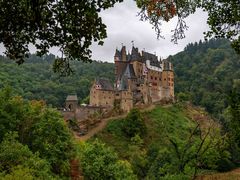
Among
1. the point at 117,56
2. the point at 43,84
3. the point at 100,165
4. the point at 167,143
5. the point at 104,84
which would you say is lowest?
the point at 100,165

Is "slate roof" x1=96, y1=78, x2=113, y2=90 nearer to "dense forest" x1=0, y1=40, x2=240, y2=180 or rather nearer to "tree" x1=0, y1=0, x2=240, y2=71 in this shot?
"dense forest" x1=0, y1=40, x2=240, y2=180

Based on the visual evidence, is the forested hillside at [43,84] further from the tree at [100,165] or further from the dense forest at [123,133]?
the tree at [100,165]

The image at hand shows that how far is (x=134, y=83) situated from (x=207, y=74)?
6812 cm

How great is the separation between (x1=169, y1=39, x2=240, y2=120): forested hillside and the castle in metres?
6.87

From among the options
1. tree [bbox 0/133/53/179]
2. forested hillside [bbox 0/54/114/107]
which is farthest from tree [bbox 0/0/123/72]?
forested hillside [bbox 0/54/114/107]

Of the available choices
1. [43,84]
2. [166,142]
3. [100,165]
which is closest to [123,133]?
[166,142]

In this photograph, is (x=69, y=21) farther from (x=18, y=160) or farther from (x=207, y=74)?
(x=207, y=74)

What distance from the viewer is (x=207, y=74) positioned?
455 ft

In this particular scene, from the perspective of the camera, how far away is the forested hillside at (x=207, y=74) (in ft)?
356

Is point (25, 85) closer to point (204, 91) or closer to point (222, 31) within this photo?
point (204, 91)

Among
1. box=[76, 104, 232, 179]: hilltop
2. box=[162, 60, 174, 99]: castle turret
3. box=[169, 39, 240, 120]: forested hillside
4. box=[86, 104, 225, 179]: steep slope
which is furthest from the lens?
box=[169, 39, 240, 120]: forested hillside

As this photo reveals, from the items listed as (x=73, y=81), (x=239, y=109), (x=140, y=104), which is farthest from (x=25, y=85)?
(x=239, y=109)

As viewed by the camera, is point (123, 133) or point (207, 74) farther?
point (207, 74)

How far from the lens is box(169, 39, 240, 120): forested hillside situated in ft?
356
